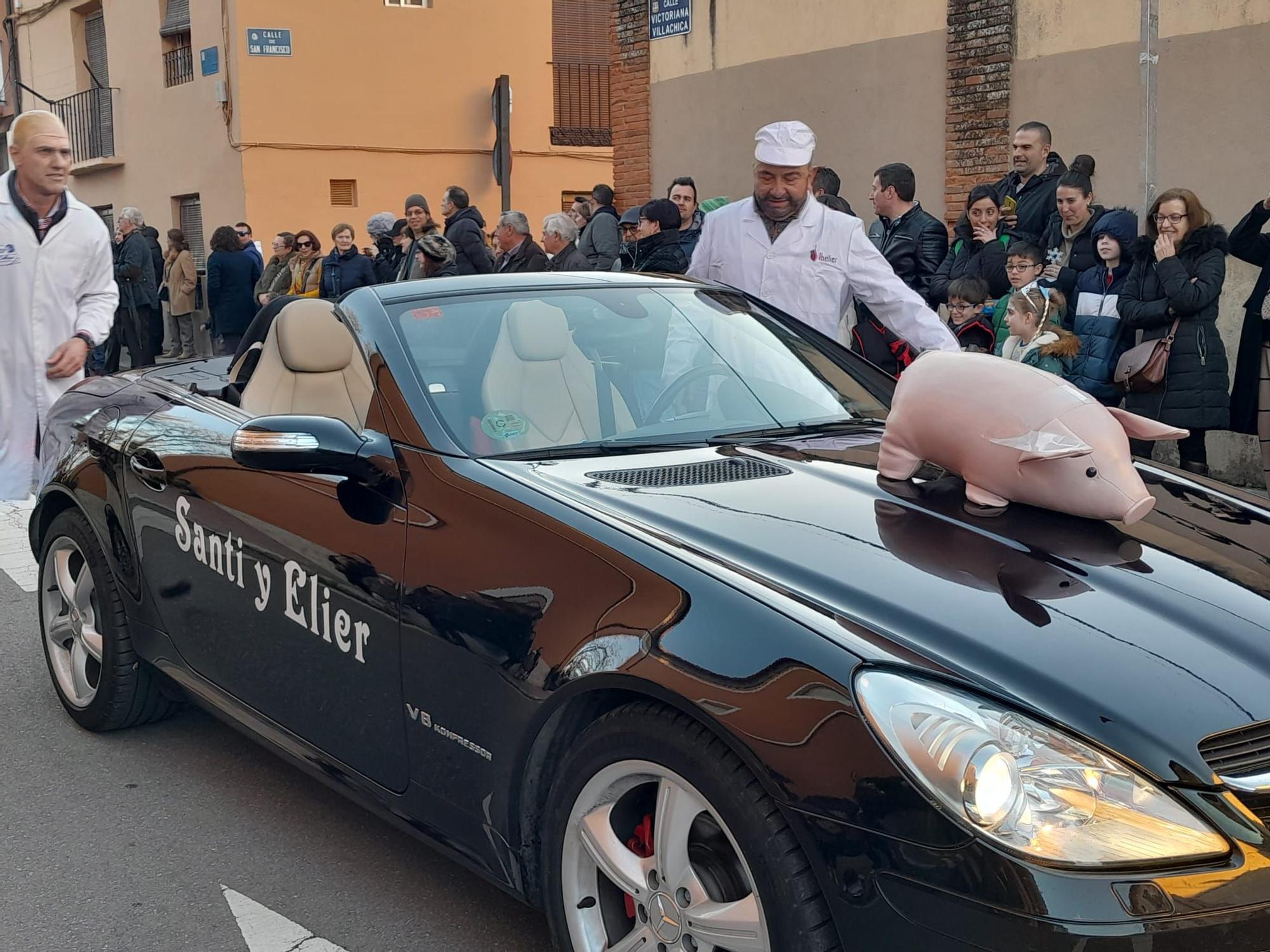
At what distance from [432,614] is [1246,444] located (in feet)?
22.1

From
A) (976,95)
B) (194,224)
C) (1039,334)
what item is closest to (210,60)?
(194,224)

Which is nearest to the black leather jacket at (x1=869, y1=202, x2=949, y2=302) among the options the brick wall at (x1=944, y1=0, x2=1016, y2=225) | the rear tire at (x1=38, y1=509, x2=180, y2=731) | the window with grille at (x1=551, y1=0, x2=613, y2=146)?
the brick wall at (x1=944, y1=0, x2=1016, y2=225)

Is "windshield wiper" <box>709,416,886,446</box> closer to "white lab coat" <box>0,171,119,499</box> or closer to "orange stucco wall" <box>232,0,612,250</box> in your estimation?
"white lab coat" <box>0,171,119,499</box>

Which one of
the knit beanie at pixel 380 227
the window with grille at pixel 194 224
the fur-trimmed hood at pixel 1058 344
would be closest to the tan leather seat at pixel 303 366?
the fur-trimmed hood at pixel 1058 344

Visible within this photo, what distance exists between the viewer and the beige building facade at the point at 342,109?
22.0 meters

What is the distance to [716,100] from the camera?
13.6 meters

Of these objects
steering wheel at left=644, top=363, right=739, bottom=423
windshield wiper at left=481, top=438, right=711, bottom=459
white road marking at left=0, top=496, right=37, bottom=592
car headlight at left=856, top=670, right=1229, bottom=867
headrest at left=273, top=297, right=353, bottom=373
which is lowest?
white road marking at left=0, top=496, right=37, bottom=592

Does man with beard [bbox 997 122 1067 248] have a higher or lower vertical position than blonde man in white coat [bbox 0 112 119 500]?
higher

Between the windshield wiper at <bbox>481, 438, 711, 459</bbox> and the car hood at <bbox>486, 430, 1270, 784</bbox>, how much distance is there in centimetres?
4

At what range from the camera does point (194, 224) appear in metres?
24.4

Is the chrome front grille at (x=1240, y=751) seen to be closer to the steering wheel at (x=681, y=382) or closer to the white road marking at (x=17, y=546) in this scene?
the steering wheel at (x=681, y=382)

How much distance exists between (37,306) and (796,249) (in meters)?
3.03

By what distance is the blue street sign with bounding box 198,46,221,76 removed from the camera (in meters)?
22.2

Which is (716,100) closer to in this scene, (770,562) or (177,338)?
(177,338)
